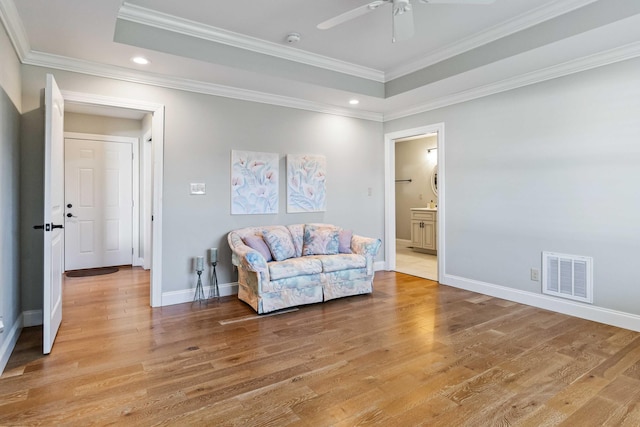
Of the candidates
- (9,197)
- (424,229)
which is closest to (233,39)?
(9,197)

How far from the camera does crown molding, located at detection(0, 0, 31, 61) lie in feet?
7.93

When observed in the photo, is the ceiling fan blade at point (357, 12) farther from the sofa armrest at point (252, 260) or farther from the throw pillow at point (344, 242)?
the throw pillow at point (344, 242)

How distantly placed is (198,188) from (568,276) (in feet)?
12.9

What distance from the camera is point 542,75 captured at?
366cm

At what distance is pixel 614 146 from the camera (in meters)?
3.24

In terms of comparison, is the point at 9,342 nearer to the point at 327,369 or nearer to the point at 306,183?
the point at 327,369

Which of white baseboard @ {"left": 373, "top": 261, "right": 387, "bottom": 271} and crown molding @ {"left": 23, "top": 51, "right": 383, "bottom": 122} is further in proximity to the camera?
white baseboard @ {"left": 373, "top": 261, "right": 387, "bottom": 271}

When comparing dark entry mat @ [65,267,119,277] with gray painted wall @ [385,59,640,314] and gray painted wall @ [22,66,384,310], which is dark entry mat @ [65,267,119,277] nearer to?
gray painted wall @ [22,66,384,310]

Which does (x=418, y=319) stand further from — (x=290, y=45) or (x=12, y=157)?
(x=12, y=157)

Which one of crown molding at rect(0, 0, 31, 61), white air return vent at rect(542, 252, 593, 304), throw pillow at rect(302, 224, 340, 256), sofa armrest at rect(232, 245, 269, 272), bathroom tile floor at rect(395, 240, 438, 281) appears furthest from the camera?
bathroom tile floor at rect(395, 240, 438, 281)

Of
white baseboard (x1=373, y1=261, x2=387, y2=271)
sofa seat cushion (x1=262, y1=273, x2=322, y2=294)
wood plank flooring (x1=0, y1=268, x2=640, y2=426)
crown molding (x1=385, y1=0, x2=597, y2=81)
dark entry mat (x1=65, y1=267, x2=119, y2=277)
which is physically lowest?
wood plank flooring (x1=0, y1=268, x2=640, y2=426)

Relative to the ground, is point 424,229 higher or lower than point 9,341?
higher

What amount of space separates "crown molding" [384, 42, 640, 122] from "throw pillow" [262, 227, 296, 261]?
8.47ft

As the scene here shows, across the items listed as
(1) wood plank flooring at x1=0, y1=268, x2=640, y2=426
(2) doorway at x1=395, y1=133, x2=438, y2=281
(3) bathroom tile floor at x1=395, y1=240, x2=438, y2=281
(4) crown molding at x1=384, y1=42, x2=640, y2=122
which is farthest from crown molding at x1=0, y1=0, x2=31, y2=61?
(2) doorway at x1=395, y1=133, x2=438, y2=281
